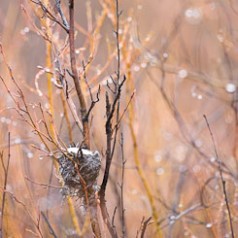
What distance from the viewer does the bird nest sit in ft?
11.9

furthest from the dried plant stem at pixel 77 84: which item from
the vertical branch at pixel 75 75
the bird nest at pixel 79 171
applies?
the bird nest at pixel 79 171

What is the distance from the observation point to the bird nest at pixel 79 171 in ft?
11.9

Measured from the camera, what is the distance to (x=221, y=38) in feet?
19.2

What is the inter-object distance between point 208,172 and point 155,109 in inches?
48.6

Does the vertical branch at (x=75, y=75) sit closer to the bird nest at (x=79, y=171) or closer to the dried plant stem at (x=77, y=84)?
the dried plant stem at (x=77, y=84)

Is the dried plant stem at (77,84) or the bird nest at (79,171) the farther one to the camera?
the bird nest at (79,171)

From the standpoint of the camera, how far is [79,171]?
3.64 meters

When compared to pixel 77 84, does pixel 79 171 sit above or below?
below

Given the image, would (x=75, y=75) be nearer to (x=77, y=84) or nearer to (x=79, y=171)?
(x=77, y=84)

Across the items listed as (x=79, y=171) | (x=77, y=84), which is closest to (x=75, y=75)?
(x=77, y=84)

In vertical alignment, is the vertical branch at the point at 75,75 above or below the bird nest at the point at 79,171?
above

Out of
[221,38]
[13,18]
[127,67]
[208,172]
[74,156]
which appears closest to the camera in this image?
[74,156]

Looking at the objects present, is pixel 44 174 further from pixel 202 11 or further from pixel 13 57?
pixel 202 11

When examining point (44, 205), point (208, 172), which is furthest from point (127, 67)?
point (208, 172)
